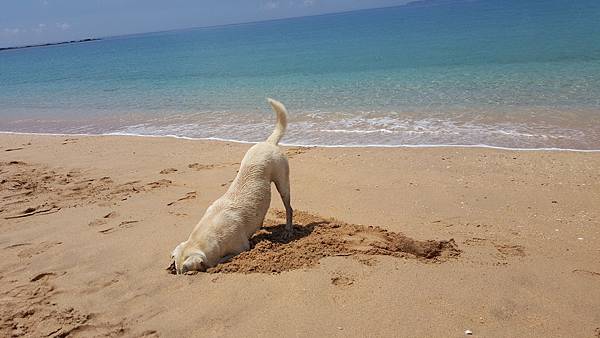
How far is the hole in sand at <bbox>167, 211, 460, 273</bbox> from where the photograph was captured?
484 centimetres

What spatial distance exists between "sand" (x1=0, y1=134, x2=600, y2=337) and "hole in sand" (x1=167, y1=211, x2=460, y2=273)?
0.08 feet

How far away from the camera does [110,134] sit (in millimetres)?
14242

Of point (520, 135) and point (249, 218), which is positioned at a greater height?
point (249, 218)

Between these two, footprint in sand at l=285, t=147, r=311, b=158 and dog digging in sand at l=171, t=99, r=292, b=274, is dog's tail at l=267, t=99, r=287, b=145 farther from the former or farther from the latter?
footprint in sand at l=285, t=147, r=311, b=158

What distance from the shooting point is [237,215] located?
502 cm

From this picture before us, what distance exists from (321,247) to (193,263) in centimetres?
145

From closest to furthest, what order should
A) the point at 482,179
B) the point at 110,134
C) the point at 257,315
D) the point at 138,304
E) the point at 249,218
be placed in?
the point at 257,315, the point at 138,304, the point at 249,218, the point at 482,179, the point at 110,134

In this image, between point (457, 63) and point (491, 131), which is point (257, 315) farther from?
point (457, 63)

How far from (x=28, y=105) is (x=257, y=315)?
2454 cm

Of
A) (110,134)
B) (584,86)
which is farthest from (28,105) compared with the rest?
(584,86)

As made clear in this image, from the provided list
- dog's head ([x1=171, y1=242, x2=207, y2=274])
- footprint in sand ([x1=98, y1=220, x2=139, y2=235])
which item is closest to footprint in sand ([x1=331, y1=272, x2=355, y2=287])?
dog's head ([x1=171, y1=242, x2=207, y2=274])

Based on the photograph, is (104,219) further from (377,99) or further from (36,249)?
(377,99)

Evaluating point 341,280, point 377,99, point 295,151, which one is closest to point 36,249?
point 341,280

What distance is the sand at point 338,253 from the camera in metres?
3.96
